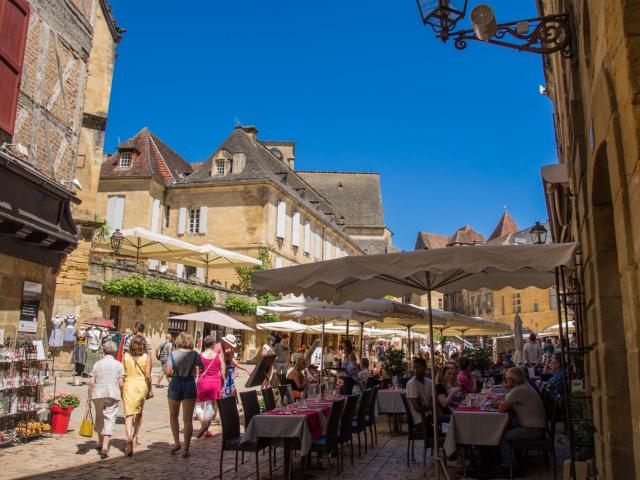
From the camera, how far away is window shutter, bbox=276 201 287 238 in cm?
3303

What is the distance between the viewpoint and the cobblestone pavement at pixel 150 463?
635cm

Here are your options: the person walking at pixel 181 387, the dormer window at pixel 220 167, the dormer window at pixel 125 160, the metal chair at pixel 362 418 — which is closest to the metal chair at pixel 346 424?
the metal chair at pixel 362 418

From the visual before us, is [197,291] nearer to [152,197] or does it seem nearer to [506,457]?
[152,197]

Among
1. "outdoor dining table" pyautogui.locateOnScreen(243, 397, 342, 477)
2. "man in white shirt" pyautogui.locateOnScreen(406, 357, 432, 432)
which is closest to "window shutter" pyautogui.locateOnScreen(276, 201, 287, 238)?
"man in white shirt" pyautogui.locateOnScreen(406, 357, 432, 432)

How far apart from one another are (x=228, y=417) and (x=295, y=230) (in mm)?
29209

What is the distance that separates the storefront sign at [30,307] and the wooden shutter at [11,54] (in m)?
2.97

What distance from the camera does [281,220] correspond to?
109ft

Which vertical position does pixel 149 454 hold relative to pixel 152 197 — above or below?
below

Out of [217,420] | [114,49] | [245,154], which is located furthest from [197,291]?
[245,154]

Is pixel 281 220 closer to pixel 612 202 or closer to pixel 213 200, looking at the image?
pixel 213 200

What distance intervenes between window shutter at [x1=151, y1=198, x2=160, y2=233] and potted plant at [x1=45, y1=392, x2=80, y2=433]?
81.2ft

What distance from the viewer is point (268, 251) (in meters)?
31.5

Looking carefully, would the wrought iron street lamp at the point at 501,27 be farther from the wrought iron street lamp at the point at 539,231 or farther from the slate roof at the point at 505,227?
the slate roof at the point at 505,227

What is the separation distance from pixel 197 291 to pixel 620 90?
20.8 meters
